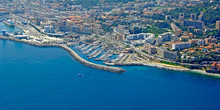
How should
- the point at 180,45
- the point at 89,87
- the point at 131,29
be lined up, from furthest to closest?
the point at 131,29, the point at 180,45, the point at 89,87

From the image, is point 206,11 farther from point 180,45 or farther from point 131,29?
point 180,45

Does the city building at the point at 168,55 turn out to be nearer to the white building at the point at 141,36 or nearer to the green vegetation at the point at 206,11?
the white building at the point at 141,36

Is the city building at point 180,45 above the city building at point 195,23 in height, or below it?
below

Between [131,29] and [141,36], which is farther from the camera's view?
[131,29]

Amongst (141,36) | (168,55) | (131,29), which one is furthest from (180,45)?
(131,29)

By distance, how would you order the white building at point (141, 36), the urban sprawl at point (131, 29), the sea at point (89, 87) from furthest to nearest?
1. the white building at point (141, 36)
2. the urban sprawl at point (131, 29)
3. the sea at point (89, 87)

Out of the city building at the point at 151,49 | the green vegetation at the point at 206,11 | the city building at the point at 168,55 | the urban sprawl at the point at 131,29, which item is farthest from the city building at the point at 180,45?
the green vegetation at the point at 206,11

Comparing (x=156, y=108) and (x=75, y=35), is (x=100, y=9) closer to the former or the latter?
(x=75, y=35)

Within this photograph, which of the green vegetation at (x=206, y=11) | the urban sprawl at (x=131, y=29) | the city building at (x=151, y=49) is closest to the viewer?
the urban sprawl at (x=131, y=29)

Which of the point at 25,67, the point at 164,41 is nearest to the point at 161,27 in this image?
the point at 164,41

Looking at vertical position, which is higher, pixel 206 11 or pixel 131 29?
pixel 206 11
